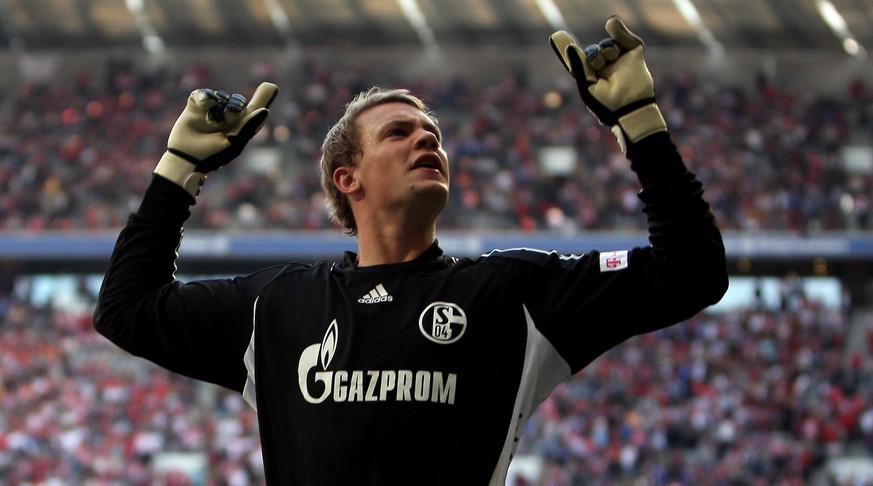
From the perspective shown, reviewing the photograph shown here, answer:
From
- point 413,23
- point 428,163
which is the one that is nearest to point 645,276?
point 428,163

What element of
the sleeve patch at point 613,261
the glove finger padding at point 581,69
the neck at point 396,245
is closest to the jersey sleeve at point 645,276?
the sleeve patch at point 613,261

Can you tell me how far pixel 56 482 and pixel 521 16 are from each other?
16.8m

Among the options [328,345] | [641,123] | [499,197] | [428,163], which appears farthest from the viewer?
[499,197]

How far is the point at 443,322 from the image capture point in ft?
8.18

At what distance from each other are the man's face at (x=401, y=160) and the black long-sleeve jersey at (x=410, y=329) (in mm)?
155

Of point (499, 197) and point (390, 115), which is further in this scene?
point (499, 197)

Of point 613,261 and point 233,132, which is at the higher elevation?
point 233,132

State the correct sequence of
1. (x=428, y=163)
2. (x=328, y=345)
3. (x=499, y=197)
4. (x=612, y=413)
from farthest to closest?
(x=499, y=197) < (x=612, y=413) < (x=428, y=163) < (x=328, y=345)

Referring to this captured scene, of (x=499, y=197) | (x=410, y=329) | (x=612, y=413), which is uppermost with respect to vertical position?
(x=410, y=329)

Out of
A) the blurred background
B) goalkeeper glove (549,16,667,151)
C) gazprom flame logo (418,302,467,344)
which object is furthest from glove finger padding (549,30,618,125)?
the blurred background

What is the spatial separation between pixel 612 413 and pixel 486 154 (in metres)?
8.31

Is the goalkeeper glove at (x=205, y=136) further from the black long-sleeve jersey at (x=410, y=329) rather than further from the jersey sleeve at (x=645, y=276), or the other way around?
the jersey sleeve at (x=645, y=276)

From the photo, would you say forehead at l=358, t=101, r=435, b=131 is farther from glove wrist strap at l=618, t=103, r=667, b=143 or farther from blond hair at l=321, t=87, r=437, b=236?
glove wrist strap at l=618, t=103, r=667, b=143

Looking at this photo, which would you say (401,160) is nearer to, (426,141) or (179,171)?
(426,141)
